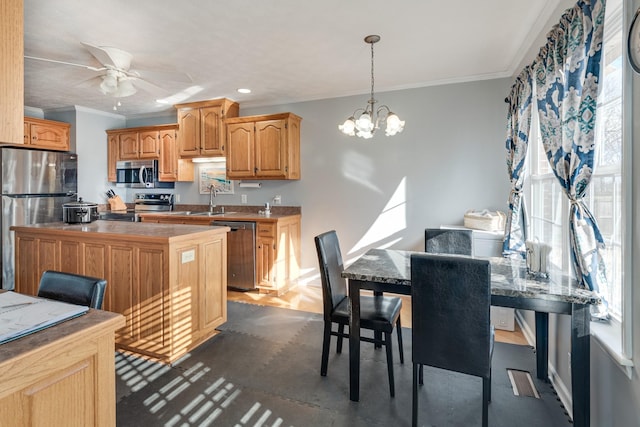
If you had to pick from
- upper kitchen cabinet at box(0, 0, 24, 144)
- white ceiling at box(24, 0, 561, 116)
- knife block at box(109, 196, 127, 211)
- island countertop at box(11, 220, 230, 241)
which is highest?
white ceiling at box(24, 0, 561, 116)

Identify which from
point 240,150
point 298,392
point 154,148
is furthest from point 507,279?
point 154,148

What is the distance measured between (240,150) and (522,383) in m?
3.93

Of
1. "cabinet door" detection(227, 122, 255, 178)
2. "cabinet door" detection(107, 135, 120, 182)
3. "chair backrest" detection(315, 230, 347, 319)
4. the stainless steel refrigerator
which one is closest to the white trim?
"chair backrest" detection(315, 230, 347, 319)

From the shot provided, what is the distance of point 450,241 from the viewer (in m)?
2.62

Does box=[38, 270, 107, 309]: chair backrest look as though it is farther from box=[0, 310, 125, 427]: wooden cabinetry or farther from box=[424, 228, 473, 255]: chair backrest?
box=[424, 228, 473, 255]: chair backrest

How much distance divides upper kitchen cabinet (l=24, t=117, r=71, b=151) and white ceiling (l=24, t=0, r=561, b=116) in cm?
84

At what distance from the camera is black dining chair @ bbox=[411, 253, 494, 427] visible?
154 cm

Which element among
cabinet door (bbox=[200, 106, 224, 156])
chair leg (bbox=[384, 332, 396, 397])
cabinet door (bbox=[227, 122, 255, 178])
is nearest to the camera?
chair leg (bbox=[384, 332, 396, 397])

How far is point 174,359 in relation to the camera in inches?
94.8

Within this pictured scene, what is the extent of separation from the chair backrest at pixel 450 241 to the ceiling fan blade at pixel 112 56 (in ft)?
10.4

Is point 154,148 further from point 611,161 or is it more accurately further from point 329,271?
point 611,161

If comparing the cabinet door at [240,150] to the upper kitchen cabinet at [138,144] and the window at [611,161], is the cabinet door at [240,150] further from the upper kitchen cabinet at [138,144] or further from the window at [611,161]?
the window at [611,161]

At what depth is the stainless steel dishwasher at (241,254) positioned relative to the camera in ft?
13.3

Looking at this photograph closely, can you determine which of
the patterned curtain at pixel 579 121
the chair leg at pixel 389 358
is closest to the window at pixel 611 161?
the patterned curtain at pixel 579 121
